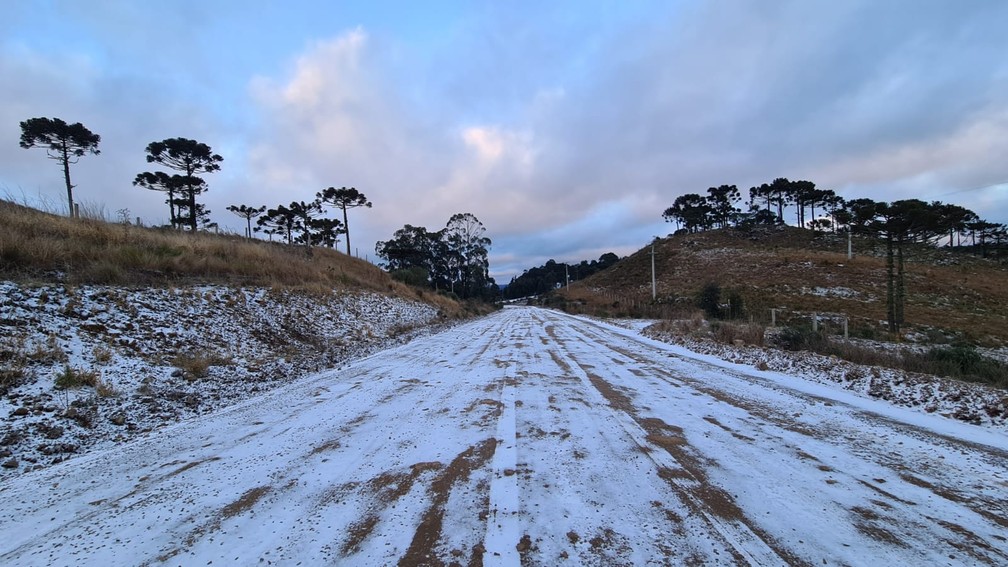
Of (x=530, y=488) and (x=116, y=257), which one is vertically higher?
(x=116, y=257)

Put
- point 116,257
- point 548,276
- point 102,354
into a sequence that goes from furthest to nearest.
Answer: point 548,276
point 116,257
point 102,354

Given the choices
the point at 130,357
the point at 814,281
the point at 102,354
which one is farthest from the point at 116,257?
the point at 814,281

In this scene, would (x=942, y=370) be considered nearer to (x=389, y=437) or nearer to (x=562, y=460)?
(x=562, y=460)

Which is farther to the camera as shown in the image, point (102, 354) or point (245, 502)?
point (102, 354)

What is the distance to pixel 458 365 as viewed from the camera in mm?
9672

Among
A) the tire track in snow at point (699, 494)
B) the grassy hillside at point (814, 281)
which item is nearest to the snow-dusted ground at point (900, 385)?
the tire track in snow at point (699, 494)

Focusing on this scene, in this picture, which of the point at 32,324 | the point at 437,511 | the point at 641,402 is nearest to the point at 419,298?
the point at 32,324

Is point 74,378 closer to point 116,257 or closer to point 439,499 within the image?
point 439,499

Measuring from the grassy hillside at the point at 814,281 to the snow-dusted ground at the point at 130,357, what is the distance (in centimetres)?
2704

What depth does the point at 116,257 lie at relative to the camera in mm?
10547

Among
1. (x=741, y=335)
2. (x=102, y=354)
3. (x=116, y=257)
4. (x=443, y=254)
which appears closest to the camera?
(x=102, y=354)

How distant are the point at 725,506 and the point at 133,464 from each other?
5.39 m

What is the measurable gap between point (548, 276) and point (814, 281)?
107m

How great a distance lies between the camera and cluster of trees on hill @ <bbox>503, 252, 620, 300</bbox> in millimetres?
140250
